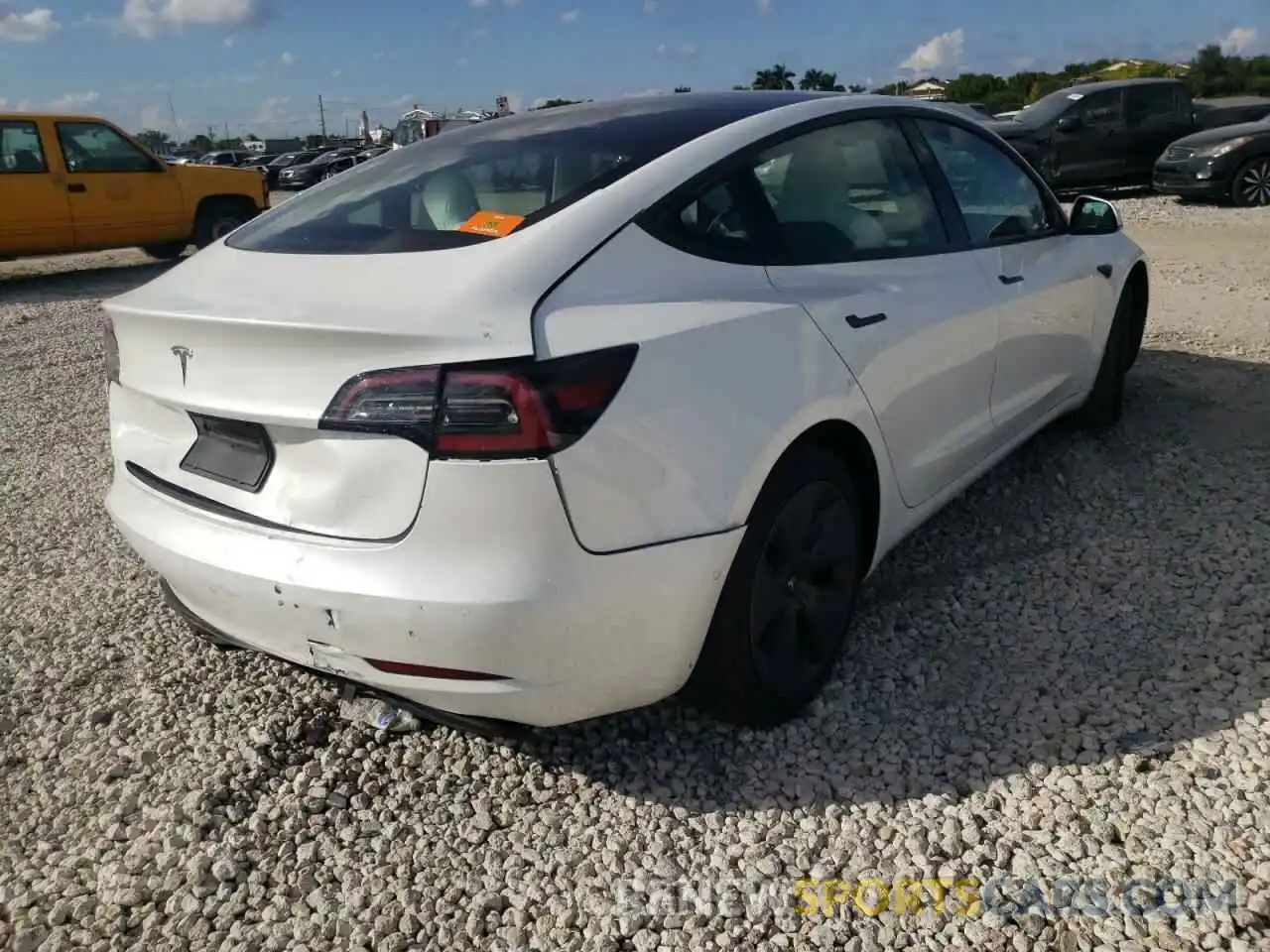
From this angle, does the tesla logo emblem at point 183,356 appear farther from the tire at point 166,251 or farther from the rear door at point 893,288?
the tire at point 166,251

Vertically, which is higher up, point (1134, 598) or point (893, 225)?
point (893, 225)

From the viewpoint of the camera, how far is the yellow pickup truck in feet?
38.3

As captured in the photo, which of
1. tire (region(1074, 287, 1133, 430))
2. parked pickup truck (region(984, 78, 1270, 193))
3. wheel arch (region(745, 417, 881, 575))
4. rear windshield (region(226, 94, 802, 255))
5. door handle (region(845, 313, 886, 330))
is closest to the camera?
rear windshield (region(226, 94, 802, 255))

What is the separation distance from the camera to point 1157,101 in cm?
1551

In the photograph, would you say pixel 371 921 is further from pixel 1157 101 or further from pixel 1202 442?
pixel 1157 101

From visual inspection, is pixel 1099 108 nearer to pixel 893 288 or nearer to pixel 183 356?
pixel 893 288

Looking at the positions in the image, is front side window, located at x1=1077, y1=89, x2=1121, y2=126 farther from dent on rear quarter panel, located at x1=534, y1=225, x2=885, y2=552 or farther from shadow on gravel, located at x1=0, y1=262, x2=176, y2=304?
dent on rear quarter panel, located at x1=534, y1=225, x2=885, y2=552

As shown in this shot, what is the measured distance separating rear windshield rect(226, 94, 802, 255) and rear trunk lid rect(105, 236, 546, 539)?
6.0 inches

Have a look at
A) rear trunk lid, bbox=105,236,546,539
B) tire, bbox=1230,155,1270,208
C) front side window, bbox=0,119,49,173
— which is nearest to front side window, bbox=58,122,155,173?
front side window, bbox=0,119,49,173

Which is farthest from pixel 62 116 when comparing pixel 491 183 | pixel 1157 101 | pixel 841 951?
pixel 1157 101

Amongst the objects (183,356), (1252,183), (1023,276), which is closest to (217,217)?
(1023,276)

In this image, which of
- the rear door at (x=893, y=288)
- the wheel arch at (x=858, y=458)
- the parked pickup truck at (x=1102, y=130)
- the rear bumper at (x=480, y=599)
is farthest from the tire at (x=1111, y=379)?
the parked pickup truck at (x=1102, y=130)

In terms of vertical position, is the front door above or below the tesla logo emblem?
below

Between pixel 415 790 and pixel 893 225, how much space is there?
2117 mm
